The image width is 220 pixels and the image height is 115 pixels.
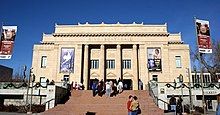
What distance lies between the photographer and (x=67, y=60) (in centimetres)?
4959

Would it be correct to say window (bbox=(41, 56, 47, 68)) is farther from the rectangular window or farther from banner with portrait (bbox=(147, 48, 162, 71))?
the rectangular window

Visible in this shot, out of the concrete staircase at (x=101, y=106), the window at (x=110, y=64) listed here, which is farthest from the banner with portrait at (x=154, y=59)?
the concrete staircase at (x=101, y=106)

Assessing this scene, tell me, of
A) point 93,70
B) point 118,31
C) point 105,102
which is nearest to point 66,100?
point 105,102

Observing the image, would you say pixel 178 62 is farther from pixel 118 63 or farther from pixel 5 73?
pixel 5 73

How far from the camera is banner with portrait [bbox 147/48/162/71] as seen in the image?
48.8m

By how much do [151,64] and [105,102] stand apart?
86.7ft

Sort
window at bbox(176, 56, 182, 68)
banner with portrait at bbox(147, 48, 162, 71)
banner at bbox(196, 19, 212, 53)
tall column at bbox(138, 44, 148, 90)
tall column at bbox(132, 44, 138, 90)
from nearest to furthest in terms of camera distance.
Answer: banner at bbox(196, 19, 212, 53) < tall column at bbox(138, 44, 148, 90) < banner with portrait at bbox(147, 48, 162, 71) < tall column at bbox(132, 44, 138, 90) < window at bbox(176, 56, 182, 68)

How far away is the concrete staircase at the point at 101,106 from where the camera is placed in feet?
69.7

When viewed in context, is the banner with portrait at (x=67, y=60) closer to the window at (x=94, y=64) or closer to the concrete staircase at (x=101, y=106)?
the window at (x=94, y=64)

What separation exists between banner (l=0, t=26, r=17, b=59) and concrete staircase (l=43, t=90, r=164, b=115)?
6045mm

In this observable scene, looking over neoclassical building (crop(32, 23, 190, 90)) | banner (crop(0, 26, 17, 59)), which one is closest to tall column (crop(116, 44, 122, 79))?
neoclassical building (crop(32, 23, 190, 90))

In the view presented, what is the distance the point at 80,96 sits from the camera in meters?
27.4

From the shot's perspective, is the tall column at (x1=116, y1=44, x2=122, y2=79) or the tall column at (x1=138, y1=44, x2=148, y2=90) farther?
the tall column at (x1=116, y1=44, x2=122, y2=79)

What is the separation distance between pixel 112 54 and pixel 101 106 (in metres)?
29.7
